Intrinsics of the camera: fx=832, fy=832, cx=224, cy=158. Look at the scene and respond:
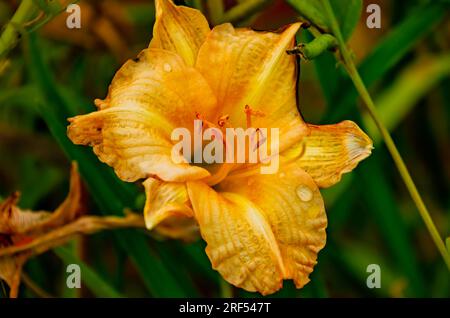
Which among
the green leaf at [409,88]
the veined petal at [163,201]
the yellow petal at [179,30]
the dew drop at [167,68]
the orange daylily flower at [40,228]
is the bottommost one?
the orange daylily flower at [40,228]

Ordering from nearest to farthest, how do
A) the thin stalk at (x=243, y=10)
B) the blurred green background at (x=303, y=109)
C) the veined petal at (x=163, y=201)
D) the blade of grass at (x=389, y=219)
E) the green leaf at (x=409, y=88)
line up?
the veined petal at (x=163, y=201) < the thin stalk at (x=243, y=10) < the blurred green background at (x=303, y=109) < the blade of grass at (x=389, y=219) < the green leaf at (x=409, y=88)

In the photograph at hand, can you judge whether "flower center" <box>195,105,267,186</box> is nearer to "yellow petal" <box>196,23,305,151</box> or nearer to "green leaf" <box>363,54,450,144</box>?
"yellow petal" <box>196,23,305,151</box>

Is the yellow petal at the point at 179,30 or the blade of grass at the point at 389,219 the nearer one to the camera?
the yellow petal at the point at 179,30

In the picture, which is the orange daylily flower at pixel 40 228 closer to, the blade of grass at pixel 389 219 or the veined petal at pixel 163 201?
the veined petal at pixel 163 201

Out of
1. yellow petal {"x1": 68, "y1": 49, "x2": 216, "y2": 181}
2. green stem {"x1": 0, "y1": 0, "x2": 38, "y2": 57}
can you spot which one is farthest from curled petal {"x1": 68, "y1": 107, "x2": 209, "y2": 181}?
green stem {"x1": 0, "y1": 0, "x2": 38, "y2": 57}

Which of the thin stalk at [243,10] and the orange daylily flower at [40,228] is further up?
the thin stalk at [243,10]

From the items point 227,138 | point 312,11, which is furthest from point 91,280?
point 312,11

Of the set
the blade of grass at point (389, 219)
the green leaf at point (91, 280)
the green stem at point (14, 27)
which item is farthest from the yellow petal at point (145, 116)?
the blade of grass at point (389, 219)

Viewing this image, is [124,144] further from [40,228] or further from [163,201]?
[40,228]
